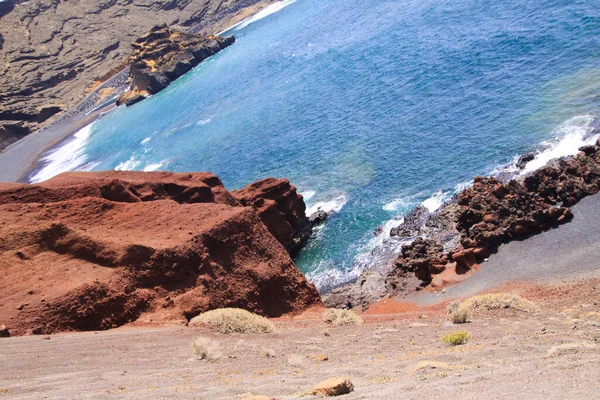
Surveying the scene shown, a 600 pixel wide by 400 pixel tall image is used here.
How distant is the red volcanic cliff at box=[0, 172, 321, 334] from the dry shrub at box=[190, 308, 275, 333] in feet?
3.42

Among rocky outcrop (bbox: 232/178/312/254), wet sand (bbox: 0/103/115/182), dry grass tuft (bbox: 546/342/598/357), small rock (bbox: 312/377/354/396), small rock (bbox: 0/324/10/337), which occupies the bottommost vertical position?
rocky outcrop (bbox: 232/178/312/254)

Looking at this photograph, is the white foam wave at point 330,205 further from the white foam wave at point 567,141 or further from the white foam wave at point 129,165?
the white foam wave at point 129,165

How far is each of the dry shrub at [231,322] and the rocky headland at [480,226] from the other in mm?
12344

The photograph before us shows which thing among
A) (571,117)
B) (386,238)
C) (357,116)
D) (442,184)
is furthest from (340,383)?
(357,116)

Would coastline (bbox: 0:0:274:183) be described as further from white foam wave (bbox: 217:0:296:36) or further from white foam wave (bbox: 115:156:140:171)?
white foam wave (bbox: 217:0:296:36)

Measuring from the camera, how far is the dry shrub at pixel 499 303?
2014 cm

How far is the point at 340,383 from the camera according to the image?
10.2 metres

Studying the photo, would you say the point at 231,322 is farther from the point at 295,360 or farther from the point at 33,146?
the point at 33,146

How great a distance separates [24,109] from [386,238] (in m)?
117

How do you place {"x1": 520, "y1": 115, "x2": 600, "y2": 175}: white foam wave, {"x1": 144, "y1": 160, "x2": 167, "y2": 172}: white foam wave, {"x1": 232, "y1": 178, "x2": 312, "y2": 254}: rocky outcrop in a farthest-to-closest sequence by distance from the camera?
{"x1": 144, "y1": 160, "x2": 167, "y2": 172}: white foam wave → {"x1": 232, "y1": 178, "x2": 312, "y2": 254}: rocky outcrop → {"x1": 520, "y1": 115, "x2": 600, "y2": 175}: white foam wave

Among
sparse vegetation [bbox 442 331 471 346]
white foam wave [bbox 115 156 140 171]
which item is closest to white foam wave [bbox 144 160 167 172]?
white foam wave [bbox 115 156 140 171]

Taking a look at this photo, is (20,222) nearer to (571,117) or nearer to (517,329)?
(517,329)

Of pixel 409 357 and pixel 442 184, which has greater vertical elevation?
pixel 409 357

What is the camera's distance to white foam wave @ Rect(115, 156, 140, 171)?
234ft
